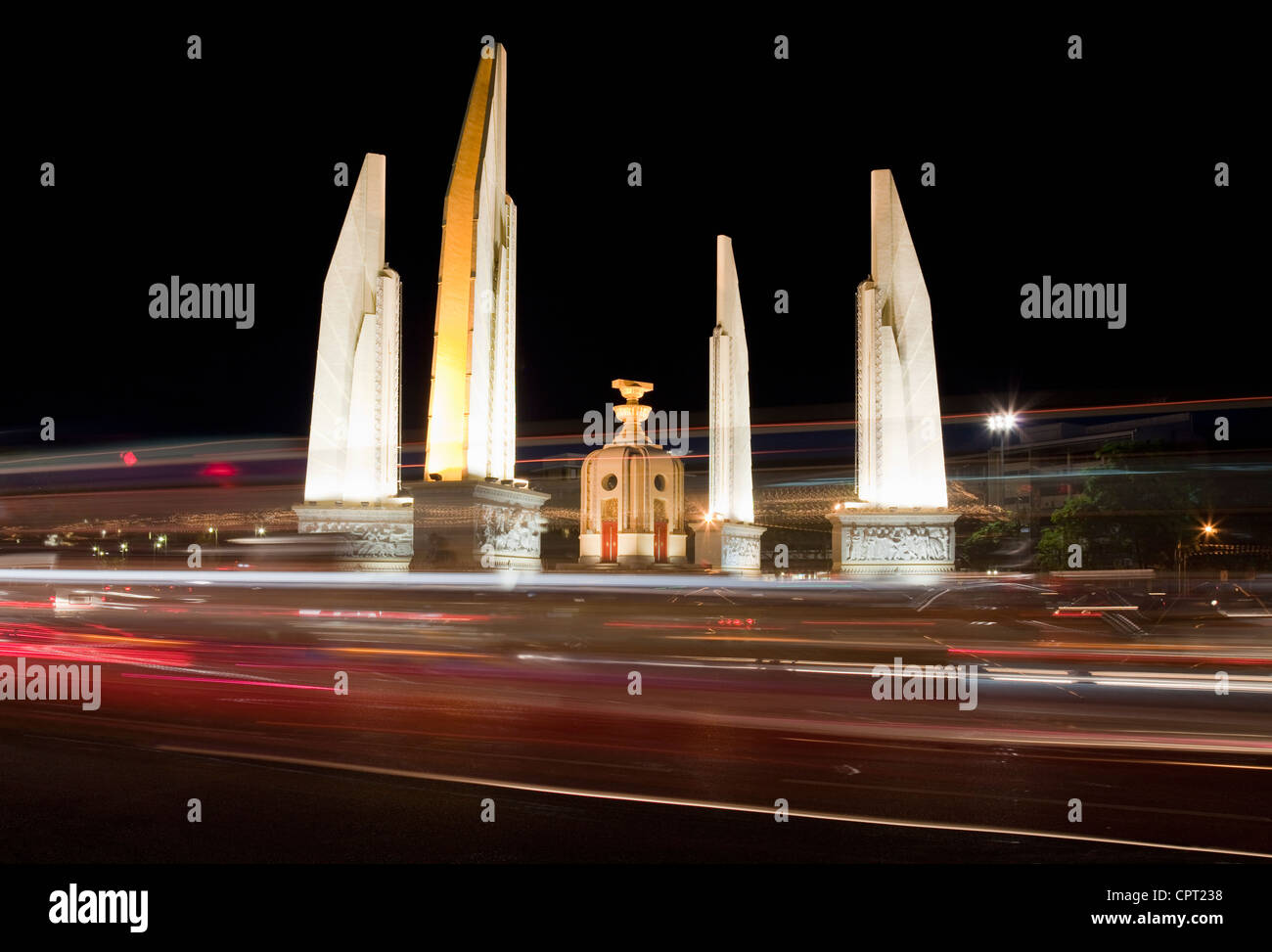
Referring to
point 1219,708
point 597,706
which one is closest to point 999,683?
point 1219,708

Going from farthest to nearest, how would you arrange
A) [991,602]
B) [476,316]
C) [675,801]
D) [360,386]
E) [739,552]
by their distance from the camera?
1. [739,552]
2. [360,386]
3. [476,316]
4. [991,602]
5. [675,801]

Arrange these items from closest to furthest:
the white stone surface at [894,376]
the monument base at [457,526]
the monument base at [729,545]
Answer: the monument base at [457,526] → the white stone surface at [894,376] → the monument base at [729,545]

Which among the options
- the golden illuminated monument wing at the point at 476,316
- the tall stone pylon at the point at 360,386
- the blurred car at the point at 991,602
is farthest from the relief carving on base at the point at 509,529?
the blurred car at the point at 991,602

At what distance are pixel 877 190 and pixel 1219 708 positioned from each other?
60.9 ft

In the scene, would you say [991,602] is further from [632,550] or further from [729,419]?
[632,550]

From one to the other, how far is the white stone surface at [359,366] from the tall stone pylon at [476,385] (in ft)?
9.30

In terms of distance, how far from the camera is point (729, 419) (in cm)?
3231

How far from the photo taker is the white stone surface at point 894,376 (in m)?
23.9

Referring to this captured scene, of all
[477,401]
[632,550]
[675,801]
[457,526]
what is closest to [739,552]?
[632,550]

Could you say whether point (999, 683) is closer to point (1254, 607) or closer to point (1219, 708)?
point (1219, 708)

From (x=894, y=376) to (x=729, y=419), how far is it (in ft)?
27.7

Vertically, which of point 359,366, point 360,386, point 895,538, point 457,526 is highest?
point 359,366

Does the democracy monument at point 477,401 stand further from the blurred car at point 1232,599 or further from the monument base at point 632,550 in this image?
the monument base at point 632,550

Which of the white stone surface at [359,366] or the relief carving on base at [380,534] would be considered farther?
the white stone surface at [359,366]
